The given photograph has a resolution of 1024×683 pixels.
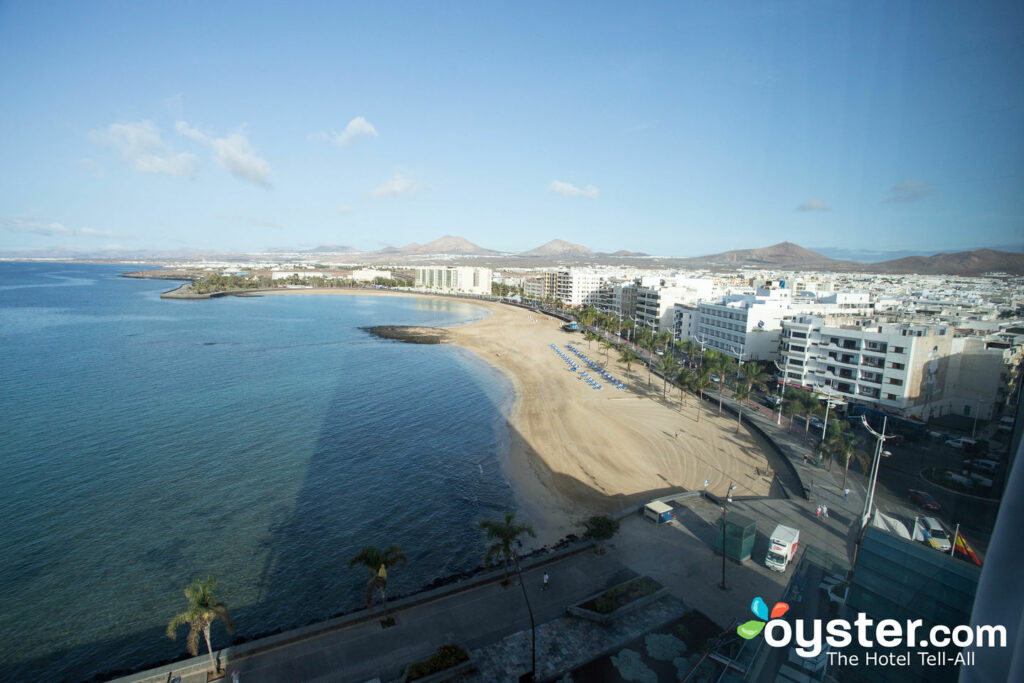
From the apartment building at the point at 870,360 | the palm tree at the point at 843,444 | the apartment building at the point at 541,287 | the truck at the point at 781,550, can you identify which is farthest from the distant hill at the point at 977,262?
the apartment building at the point at 541,287

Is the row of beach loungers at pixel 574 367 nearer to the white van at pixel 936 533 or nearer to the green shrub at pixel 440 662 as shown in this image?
the green shrub at pixel 440 662

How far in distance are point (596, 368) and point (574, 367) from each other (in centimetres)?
182

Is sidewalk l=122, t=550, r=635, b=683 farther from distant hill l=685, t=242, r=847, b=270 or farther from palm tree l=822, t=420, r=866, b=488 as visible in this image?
distant hill l=685, t=242, r=847, b=270

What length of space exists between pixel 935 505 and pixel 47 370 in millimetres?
51153

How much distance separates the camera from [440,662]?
9.31 meters

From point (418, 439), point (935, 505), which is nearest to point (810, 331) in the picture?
point (418, 439)

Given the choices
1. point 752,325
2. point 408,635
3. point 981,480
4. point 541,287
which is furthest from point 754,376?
point 541,287

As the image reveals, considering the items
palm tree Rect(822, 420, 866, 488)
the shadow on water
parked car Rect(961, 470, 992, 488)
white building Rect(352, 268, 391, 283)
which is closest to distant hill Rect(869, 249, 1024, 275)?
parked car Rect(961, 470, 992, 488)

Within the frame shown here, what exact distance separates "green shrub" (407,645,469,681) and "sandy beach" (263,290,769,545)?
6.52 m

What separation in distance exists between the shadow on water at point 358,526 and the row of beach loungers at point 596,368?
1111cm

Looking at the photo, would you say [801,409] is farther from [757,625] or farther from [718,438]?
[757,625]

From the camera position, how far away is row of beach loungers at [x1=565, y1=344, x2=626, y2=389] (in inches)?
1385

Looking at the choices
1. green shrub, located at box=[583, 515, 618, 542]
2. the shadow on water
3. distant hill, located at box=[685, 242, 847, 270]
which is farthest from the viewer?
distant hill, located at box=[685, 242, 847, 270]

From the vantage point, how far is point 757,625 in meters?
5.19
